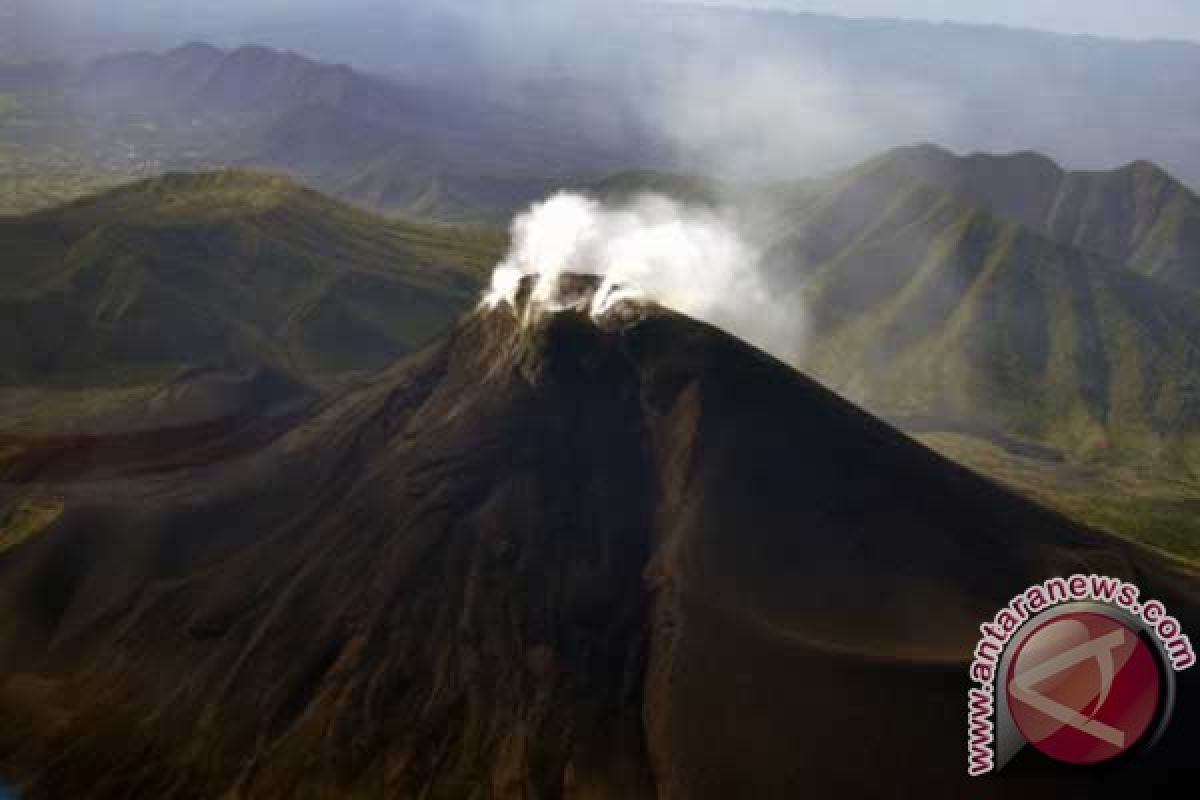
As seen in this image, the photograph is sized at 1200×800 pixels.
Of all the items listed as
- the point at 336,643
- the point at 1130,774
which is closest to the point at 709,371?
the point at 336,643

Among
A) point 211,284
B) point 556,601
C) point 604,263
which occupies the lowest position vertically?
point 211,284

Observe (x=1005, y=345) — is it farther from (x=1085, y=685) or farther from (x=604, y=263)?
(x=1085, y=685)

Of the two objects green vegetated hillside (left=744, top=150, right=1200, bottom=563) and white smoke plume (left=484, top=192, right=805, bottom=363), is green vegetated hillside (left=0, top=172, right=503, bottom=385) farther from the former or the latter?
green vegetated hillside (left=744, top=150, right=1200, bottom=563)

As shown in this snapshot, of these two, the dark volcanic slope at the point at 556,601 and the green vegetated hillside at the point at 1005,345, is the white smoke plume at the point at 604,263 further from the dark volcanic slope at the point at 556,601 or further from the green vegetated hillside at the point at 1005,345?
the green vegetated hillside at the point at 1005,345

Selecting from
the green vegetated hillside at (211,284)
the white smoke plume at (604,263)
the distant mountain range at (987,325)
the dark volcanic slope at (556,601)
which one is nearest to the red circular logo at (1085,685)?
the dark volcanic slope at (556,601)

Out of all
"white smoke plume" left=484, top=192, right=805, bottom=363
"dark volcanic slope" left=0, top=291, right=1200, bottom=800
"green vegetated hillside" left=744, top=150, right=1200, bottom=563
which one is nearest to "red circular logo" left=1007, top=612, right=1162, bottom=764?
"dark volcanic slope" left=0, top=291, right=1200, bottom=800

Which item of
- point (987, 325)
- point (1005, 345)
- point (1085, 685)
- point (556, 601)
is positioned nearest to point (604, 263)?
point (556, 601)
